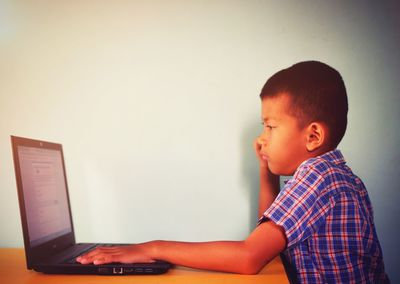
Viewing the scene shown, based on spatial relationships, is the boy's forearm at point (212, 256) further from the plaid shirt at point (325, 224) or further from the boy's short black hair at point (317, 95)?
the boy's short black hair at point (317, 95)

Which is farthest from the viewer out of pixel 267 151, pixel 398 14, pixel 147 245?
pixel 398 14

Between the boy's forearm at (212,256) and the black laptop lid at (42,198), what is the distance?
32 cm

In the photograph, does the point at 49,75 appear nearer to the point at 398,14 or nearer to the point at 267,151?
the point at 267,151

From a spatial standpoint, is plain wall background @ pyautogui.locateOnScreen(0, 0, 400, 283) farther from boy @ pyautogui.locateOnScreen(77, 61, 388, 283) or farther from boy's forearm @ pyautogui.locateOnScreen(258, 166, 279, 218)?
boy @ pyautogui.locateOnScreen(77, 61, 388, 283)

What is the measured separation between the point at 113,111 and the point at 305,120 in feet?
2.11

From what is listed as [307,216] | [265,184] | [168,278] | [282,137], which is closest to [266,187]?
[265,184]

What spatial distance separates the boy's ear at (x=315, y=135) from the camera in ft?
2.91

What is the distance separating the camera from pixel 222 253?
743 mm

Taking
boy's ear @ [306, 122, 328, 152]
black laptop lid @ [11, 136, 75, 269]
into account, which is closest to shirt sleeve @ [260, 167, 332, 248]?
boy's ear @ [306, 122, 328, 152]

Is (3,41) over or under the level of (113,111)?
over

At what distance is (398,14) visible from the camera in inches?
43.3

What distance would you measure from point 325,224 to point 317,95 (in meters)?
0.33

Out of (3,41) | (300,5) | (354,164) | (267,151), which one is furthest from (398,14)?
(3,41)

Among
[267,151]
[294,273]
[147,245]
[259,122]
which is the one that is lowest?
[294,273]
